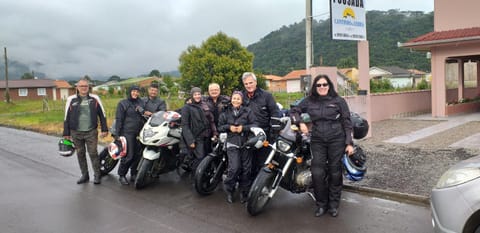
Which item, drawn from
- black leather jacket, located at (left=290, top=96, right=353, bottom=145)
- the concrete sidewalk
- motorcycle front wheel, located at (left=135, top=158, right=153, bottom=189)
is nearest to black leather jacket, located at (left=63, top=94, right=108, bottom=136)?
motorcycle front wheel, located at (left=135, top=158, right=153, bottom=189)

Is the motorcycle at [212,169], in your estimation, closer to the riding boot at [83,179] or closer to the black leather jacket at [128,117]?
the black leather jacket at [128,117]

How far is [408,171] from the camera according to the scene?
22.4 ft

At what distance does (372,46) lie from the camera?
6166 cm

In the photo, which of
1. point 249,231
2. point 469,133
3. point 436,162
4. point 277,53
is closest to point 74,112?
point 249,231

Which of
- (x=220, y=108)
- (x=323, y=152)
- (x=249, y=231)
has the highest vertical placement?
(x=220, y=108)

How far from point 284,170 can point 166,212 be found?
1.65 m

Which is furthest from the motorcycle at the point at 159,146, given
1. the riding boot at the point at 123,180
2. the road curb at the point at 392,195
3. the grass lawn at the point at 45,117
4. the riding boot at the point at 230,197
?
the grass lawn at the point at 45,117

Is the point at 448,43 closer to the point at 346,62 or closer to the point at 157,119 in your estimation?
the point at 157,119

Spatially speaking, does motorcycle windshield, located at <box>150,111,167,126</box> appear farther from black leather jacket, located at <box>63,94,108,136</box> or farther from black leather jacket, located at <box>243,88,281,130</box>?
black leather jacket, located at <box>243,88,281,130</box>

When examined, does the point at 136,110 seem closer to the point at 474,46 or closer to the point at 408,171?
the point at 408,171

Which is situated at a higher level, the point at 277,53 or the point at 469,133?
the point at 277,53

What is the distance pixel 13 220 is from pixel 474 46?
46.2ft

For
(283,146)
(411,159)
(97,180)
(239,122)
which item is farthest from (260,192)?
(411,159)

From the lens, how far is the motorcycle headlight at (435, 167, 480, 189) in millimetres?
3347
